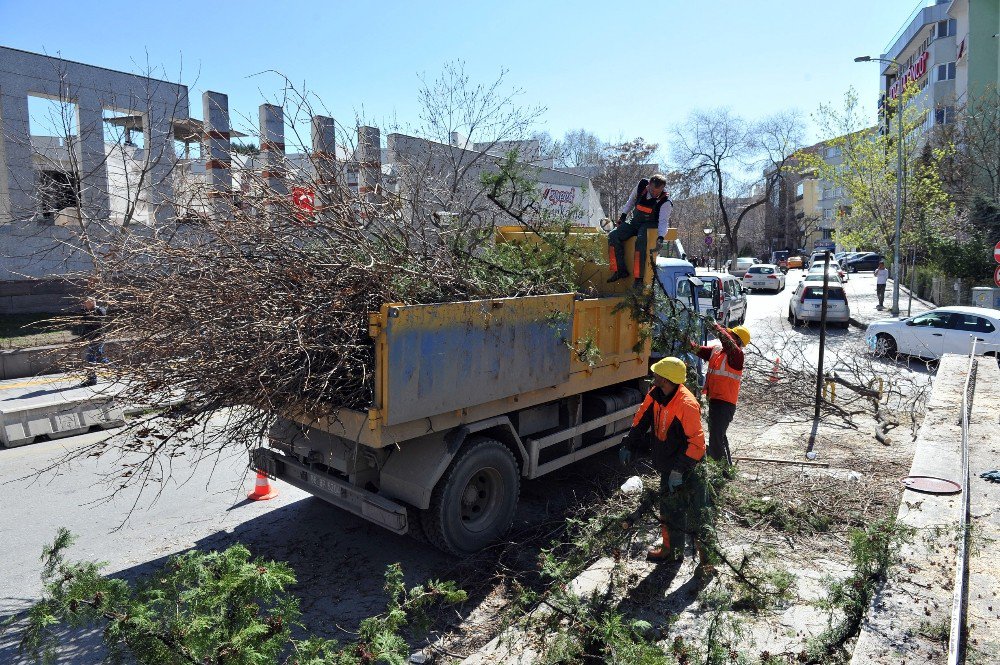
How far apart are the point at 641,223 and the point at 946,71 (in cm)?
4856

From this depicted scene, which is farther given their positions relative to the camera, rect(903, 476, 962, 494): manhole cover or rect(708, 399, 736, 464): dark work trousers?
rect(708, 399, 736, 464): dark work trousers

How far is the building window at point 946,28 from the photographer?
145 feet

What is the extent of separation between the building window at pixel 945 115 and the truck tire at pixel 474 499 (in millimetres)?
40216

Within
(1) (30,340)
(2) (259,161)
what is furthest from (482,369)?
(1) (30,340)

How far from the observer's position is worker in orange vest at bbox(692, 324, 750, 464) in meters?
6.52

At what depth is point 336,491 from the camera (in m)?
5.37

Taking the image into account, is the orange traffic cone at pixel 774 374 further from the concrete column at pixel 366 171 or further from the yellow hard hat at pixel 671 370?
the concrete column at pixel 366 171

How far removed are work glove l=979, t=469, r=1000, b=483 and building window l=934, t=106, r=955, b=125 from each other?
3711cm

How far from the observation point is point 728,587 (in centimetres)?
470

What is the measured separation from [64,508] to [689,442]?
6003 millimetres

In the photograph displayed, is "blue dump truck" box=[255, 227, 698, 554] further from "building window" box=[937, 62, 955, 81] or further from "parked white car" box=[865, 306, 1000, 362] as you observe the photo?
"building window" box=[937, 62, 955, 81]

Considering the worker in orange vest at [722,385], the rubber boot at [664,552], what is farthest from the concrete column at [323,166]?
the worker in orange vest at [722,385]

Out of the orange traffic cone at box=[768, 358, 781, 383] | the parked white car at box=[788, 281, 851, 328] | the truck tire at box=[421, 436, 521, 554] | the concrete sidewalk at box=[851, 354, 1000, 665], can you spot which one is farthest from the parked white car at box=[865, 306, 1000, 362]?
the truck tire at box=[421, 436, 521, 554]

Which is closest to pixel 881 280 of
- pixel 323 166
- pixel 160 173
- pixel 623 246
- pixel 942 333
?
pixel 942 333
